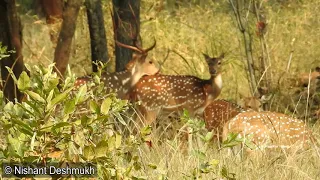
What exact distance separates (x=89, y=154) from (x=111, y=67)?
7.12 meters

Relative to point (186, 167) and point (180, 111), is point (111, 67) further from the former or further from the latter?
point (186, 167)

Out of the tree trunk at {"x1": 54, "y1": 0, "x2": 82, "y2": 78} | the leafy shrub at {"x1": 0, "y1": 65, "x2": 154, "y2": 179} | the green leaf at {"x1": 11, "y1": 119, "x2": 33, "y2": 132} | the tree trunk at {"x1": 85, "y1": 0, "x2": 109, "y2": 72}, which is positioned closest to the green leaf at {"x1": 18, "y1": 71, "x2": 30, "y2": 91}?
the leafy shrub at {"x1": 0, "y1": 65, "x2": 154, "y2": 179}

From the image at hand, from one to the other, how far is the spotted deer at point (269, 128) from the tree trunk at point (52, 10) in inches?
265

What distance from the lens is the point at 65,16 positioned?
22.0 feet

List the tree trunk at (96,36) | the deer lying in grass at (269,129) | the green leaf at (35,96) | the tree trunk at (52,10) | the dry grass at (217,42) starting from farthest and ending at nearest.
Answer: the tree trunk at (52,10) < the dry grass at (217,42) < the tree trunk at (96,36) < the deer lying in grass at (269,129) < the green leaf at (35,96)

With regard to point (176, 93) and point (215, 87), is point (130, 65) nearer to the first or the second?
point (176, 93)

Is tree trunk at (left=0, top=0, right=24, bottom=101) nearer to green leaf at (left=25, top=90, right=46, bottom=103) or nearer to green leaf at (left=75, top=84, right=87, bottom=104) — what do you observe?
green leaf at (left=75, top=84, right=87, bottom=104)

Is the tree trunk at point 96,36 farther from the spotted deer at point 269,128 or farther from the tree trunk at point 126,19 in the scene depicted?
the spotted deer at point 269,128

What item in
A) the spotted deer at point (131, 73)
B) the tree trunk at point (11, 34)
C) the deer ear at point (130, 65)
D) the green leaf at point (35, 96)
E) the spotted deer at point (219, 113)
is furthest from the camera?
the deer ear at point (130, 65)

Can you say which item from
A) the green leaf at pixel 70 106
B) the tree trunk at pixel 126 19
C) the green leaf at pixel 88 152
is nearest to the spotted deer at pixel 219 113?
the tree trunk at pixel 126 19

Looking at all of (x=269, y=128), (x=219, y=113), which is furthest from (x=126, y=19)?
(x=269, y=128)

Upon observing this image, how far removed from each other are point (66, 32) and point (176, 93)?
1.80 metres

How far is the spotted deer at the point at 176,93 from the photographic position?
8211 mm

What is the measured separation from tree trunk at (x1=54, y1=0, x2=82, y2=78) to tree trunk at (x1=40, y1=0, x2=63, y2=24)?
6.10 metres
